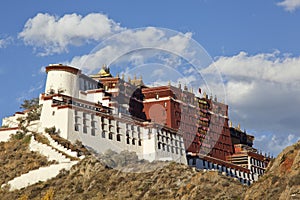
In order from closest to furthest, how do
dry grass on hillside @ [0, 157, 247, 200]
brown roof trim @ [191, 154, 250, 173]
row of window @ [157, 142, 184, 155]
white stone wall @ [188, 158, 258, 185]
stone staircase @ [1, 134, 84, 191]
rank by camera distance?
1. dry grass on hillside @ [0, 157, 247, 200]
2. stone staircase @ [1, 134, 84, 191]
3. row of window @ [157, 142, 184, 155]
4. white stone wall @ [188, 158, 258, 185]
5. brown roof trim @ [191, 154, 250, 173]

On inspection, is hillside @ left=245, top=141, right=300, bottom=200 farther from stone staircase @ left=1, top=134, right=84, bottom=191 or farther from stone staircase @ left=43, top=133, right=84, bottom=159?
stone staircase @ left=43, top=133, right=84, bottom=159

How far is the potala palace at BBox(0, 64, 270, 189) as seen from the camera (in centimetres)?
8725

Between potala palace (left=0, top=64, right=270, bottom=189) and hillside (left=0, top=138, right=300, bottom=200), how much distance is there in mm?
3290

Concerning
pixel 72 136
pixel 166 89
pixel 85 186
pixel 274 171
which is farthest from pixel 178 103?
pixel 274 171

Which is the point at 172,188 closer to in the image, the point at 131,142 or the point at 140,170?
the point at 140,170

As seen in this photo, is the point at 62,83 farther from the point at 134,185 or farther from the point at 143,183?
the point at 143,183

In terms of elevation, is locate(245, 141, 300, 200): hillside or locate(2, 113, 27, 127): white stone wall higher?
locate(2, 113, 27, 127): white stone wall

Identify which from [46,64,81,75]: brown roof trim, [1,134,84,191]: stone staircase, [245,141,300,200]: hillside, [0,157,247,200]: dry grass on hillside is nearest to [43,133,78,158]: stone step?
[1,134,84,191]: stone staircase

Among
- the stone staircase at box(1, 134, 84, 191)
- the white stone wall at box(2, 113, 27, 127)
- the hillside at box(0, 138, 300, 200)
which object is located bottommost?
the hillside at box(0, 138, 300, 200)

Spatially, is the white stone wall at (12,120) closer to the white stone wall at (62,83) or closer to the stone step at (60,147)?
the white stone wall at (62,83)

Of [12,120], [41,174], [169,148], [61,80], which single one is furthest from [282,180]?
[12,120]

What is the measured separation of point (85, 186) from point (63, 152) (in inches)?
390

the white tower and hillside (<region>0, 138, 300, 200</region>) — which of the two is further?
the white tower

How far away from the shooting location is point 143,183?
69750 mm
